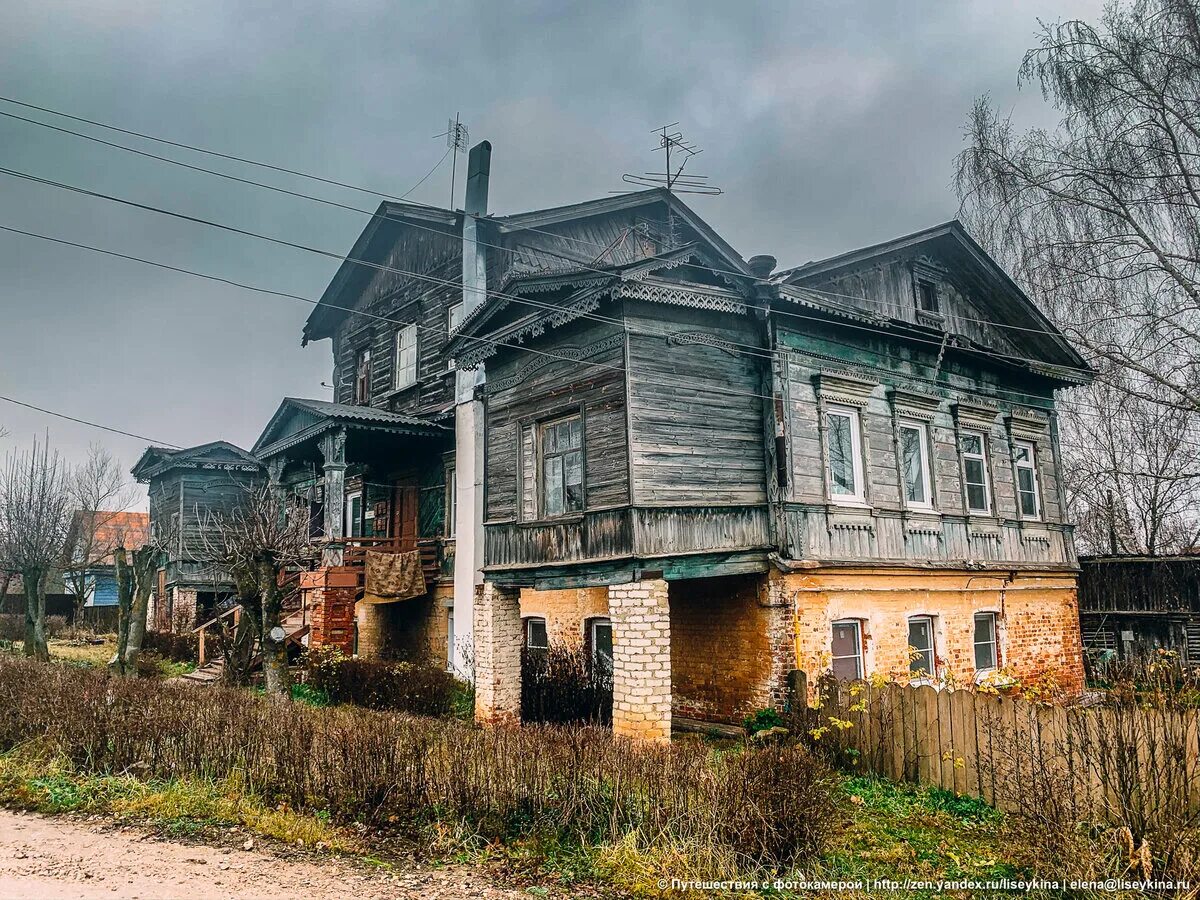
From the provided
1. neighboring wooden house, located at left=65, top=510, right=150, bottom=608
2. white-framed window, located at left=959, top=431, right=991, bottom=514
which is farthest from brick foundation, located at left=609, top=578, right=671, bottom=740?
neighboring wooden house, located at left=65, top=510, right=150, bottom=608

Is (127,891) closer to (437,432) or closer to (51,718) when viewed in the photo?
(51,718)

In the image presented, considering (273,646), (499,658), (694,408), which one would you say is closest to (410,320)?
(273,646)

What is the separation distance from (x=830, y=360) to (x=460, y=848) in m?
10.3

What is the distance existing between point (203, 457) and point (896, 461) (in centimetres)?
2183

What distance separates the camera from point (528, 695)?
1423 centimetres

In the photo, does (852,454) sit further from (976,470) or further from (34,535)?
(34,535)

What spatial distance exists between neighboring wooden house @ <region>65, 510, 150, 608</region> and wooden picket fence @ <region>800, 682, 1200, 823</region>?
58.2 ft

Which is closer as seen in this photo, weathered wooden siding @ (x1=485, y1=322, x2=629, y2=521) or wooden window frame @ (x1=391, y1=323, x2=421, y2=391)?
weathered wooden siding @ (x1=485, y1=322, x2=629, y2=521)

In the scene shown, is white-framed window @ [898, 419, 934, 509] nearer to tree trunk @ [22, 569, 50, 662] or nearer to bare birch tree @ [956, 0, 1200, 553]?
bare birch tree @ [956, 0, 1200, 553]

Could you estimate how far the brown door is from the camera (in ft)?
70.4

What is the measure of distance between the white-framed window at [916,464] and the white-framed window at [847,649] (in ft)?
9.41

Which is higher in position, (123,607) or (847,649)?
(123,607)

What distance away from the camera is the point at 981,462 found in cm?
1753

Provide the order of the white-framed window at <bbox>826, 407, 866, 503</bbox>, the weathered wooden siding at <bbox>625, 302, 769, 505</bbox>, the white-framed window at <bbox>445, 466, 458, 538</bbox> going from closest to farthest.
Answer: the weathered wooden siding at <bbox>625, 302, 769, 505</bbox>, the white-framed window at <bbox>826, 407, 866, 503</bbox>, the white-framed window at <bbox>445, 466, 458, 538</bbox>
